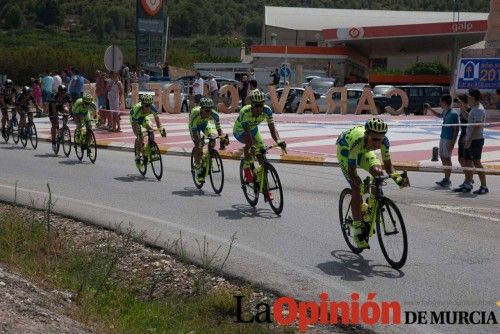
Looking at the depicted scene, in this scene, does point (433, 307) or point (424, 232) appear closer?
point (433, 307)

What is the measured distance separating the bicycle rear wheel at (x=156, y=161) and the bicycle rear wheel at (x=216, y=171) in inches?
76.5

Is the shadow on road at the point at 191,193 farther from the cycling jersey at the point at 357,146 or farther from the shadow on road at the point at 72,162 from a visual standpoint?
the cycling jersey at the point at 357,146

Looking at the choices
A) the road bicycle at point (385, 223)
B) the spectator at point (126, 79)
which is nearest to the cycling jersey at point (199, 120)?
the road bicycle at point (385, 223)

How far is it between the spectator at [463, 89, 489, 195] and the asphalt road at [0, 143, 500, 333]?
35 cm

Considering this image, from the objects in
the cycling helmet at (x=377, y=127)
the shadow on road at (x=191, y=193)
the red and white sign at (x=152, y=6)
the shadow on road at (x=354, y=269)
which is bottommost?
the shadow on road at (x=354, y=269)

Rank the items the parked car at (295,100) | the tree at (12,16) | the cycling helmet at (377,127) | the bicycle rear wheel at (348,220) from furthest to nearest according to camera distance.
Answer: the tree at (12,16) → the parked car at (295,100) → the bicycle rear wheel at (348,220) → the cycling helmet at (377,127)

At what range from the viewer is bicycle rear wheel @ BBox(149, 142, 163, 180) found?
626 inches

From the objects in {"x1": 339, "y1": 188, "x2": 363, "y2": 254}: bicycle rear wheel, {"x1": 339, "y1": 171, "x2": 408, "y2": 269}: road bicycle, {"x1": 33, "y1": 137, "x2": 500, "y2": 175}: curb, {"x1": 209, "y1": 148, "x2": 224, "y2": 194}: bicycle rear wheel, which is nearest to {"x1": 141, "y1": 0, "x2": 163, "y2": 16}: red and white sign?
{"x1": 33, "y1": 137, "x2": 500, "y2": 175}: curb

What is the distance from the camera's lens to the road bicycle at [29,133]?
2170cm

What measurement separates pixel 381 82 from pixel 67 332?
189ft

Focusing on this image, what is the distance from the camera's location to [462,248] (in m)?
10.1

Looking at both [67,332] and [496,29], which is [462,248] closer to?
[67,332]

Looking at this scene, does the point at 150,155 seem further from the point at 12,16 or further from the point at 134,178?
the point at 12,16

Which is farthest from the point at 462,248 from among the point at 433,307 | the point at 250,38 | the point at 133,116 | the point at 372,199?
the point at 250,38
